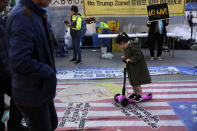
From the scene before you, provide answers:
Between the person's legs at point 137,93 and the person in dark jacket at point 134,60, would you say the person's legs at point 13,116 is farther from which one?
the person's legs at point 137,93

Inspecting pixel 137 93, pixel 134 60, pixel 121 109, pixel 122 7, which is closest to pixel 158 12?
pixel 122 7

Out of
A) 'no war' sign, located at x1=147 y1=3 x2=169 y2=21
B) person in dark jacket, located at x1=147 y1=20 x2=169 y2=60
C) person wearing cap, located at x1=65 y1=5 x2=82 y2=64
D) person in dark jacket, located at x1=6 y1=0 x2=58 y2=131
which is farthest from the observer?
person in dark jacket, located at x1=147 y1=20 x2=169 y2=60

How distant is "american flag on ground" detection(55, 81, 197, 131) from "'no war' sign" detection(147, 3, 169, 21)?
3380mm

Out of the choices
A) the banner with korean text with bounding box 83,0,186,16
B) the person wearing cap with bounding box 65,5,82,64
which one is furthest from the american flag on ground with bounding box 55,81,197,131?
the banner with korean text with bounding box 83,0,186,16

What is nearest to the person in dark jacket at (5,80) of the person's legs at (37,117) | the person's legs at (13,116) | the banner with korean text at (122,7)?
the person's legs at (13,116)

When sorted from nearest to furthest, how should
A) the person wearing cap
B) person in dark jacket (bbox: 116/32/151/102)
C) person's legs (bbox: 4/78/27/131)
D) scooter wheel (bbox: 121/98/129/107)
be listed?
person's legs (bbox: 4/78/27/131) < person in dark jacket (bbox: 116/32/151/102) < scooter wheel (bbox: 121/98/129/107) < the person wearing cap

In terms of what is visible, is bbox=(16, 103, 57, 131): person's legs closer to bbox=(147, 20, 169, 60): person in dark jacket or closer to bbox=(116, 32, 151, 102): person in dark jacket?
bbox=(116, 32, 151, 102): person in dark jacket

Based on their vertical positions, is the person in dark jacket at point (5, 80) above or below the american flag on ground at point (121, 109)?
above

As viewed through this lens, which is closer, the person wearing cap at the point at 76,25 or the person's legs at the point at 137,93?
the person's legs at the point at 137,93

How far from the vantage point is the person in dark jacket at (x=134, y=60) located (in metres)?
3.94

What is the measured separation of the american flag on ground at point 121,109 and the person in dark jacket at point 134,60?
0.53 meters

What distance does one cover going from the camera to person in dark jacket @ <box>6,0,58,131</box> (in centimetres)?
159

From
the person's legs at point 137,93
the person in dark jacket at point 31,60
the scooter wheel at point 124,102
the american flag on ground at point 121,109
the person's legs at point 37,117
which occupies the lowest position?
the american flag on ground at point 121,109

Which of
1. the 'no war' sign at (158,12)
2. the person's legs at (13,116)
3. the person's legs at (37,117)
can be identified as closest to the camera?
the person's legs at (37,117)
